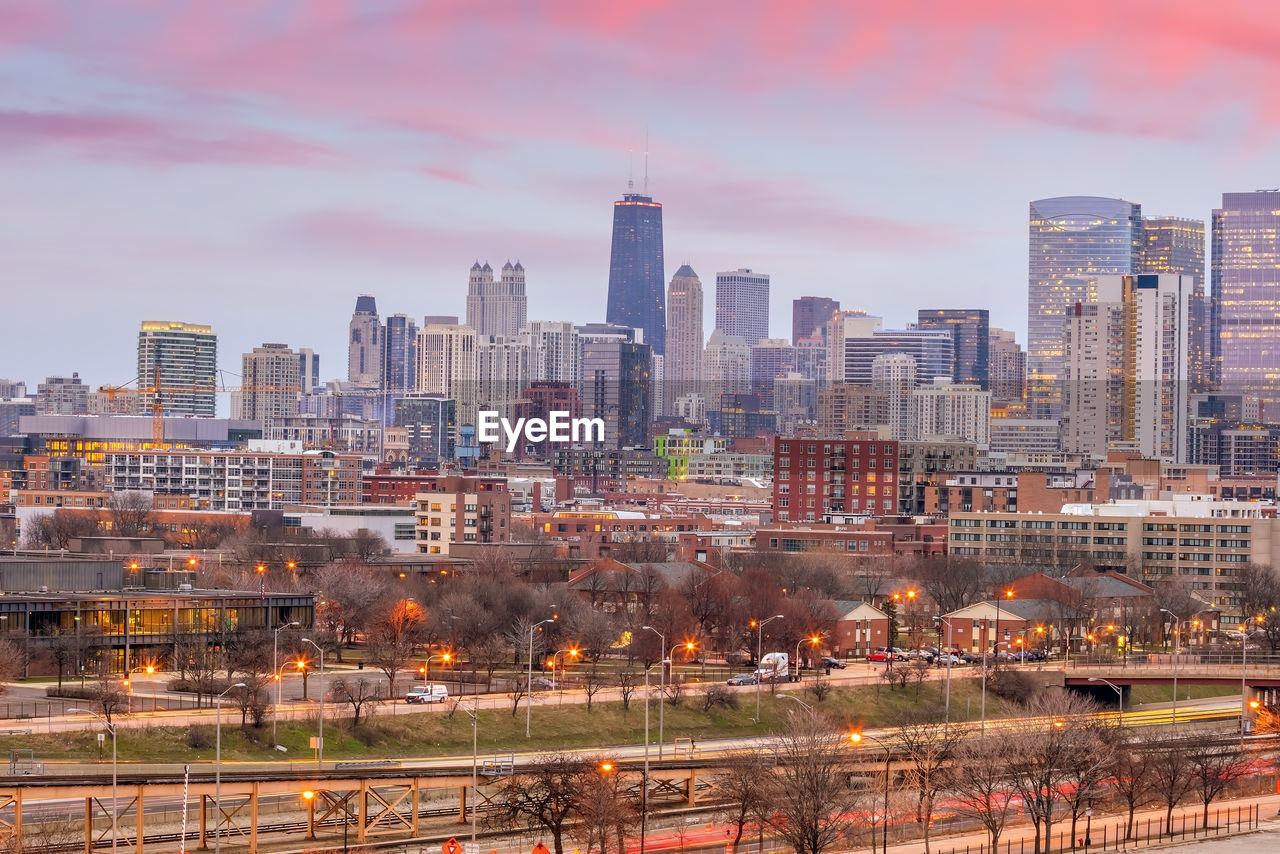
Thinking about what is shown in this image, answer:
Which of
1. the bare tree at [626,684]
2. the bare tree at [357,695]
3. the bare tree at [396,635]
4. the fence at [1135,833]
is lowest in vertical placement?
the fence at [1135,833]

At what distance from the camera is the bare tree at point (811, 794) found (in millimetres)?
73812

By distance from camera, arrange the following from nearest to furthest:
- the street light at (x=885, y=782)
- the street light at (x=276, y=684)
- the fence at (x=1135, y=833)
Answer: the street light at (x=885, y=782) < the fence at (x=1135, y=833) < the street light at (x=276, y=684)

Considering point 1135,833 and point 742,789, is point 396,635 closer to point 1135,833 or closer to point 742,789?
point 742,789

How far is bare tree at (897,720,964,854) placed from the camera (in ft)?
268

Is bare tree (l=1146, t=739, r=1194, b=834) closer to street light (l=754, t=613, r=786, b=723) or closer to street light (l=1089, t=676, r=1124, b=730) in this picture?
street light (l=754, t=613, r=786, b=723)

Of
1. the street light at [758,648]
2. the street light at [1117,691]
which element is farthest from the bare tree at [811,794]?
the street light at [1117,691]

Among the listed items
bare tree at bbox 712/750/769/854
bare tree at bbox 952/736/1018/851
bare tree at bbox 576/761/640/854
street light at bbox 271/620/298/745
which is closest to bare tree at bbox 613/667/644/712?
street light at bbox 271/620/298/745

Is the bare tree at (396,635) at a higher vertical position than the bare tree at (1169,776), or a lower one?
higher

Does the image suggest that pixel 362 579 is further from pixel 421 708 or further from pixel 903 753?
→ pixel 903 753

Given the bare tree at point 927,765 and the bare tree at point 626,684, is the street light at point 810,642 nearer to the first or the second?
the bare tree at point 626,684

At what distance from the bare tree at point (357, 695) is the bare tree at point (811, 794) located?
18494 mm

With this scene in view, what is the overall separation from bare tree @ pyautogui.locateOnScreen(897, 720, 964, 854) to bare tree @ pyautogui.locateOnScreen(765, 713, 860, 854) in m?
2.30

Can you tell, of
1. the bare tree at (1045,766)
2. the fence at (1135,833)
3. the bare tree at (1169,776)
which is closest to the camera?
the fence at (1135,833)

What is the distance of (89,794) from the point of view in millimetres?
69562
